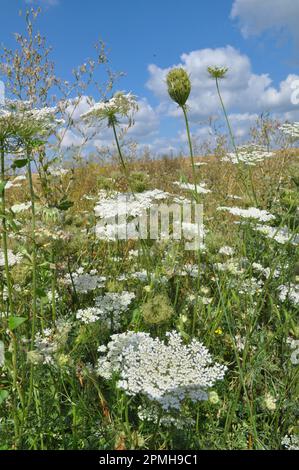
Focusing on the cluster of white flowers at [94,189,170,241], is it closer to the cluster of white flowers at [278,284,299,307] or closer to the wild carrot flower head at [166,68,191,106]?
the wild carrot flower head at [166,68,191,106]

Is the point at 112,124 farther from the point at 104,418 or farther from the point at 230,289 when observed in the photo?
the point at 104,418

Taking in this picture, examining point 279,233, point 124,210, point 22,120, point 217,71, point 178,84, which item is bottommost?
point 279,233

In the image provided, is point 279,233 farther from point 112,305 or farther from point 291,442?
point 291,442

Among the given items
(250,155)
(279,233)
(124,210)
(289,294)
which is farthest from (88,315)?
(250,155)

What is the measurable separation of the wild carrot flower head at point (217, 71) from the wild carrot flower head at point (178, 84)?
1378mm

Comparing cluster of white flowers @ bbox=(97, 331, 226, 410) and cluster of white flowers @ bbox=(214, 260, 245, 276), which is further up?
cluster of white flowers @ bbox=(214, 260, 245, 276)

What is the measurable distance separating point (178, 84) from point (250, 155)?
2432 millimetres

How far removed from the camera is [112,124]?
2.85 m

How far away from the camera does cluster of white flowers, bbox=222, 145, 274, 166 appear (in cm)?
456

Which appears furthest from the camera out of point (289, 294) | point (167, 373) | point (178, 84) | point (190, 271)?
point (190, 271)

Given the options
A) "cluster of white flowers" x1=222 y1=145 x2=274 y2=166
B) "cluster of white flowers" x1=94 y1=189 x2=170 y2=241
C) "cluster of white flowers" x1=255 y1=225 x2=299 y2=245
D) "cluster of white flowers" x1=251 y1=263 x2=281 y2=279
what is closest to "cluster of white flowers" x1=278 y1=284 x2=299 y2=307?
"cluster of white flowers" x1=251 y1=263 x2=281 y2=279

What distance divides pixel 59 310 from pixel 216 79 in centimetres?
238

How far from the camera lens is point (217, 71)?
3795 millimetres

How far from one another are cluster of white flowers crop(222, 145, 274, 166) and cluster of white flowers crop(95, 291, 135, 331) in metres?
2.22
